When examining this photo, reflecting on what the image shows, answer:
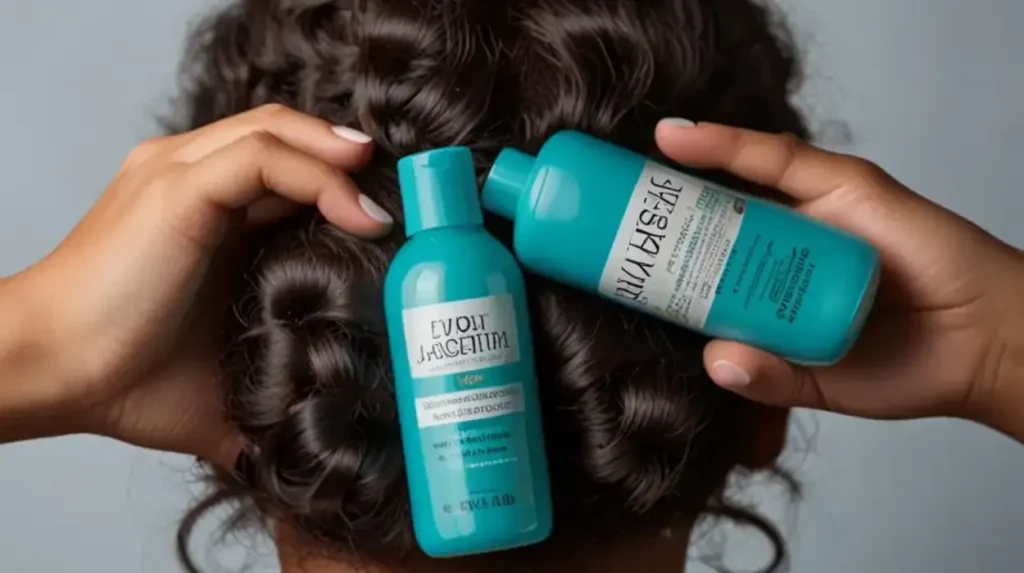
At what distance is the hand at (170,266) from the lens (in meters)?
0.77

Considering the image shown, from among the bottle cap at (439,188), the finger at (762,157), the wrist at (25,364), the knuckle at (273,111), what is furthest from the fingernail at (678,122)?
the wrist at (25,364)

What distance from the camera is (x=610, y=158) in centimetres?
72

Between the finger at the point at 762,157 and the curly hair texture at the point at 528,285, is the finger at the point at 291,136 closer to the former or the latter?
the curly hair texture at the point at 528,285

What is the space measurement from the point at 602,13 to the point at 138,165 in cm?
37

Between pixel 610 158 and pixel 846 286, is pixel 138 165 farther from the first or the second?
pixel 846 286

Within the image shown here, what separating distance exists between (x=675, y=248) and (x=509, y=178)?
4.4 inches

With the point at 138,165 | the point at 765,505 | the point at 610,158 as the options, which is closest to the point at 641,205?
the point at 610,158

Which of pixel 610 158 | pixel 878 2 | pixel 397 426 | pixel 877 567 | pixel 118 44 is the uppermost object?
pixel 878 2

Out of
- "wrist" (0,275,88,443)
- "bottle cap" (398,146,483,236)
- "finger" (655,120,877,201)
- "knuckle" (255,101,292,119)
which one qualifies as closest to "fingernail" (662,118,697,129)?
"finger" (655,120,877,201)

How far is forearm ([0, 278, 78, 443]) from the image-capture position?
866mm

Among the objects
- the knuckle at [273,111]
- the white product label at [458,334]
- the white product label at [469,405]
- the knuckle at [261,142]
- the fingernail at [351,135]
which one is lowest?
the white product label at [469,405]

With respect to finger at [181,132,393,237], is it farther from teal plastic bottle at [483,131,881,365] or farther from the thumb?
the thumb

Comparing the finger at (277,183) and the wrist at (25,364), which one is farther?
the wrist at (25,364)

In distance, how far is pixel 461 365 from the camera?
71 centimetres
